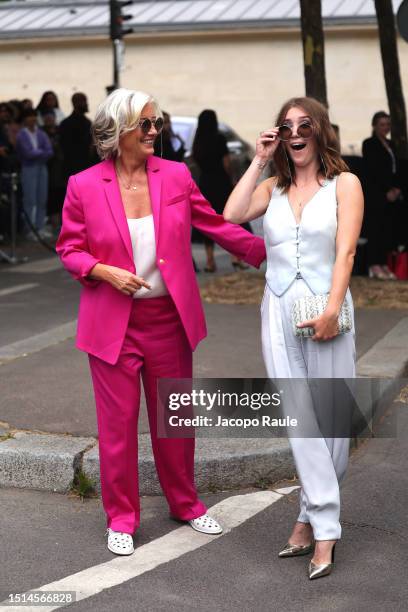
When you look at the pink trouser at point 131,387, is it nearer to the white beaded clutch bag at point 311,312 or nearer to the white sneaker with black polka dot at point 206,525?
the white sneaker with black polka dot at point 206,525

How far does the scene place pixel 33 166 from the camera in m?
15.3

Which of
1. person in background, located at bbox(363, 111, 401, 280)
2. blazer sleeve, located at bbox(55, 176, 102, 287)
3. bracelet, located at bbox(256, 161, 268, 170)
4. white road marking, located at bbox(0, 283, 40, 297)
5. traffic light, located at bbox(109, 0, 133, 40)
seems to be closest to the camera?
bracelet, located at bbox(256, 161, 268, 170)

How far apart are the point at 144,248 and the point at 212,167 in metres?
8.49

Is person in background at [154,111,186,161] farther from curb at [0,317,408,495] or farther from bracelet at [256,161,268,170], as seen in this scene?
bracelet at [256,161,268,170]

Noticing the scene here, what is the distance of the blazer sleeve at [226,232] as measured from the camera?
5.02 meters

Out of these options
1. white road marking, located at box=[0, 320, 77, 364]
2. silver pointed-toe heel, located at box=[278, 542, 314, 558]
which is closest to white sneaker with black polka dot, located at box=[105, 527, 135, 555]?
silver pointed-toe heel, located at box=[278, 542, 314, 558]

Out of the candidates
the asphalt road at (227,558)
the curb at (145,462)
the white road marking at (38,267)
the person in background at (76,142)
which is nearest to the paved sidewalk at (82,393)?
Answer: the curb at (145,462)

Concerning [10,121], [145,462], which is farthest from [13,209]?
[145,462]

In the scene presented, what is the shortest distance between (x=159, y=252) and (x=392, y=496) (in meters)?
1.73

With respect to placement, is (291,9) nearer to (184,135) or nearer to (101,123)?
(184,135)

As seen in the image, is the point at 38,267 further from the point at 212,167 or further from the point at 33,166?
the point at 212,167

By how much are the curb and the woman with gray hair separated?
0.78 m

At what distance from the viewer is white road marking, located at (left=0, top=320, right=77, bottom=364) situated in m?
8.44

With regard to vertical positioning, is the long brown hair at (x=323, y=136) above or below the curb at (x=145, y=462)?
above
